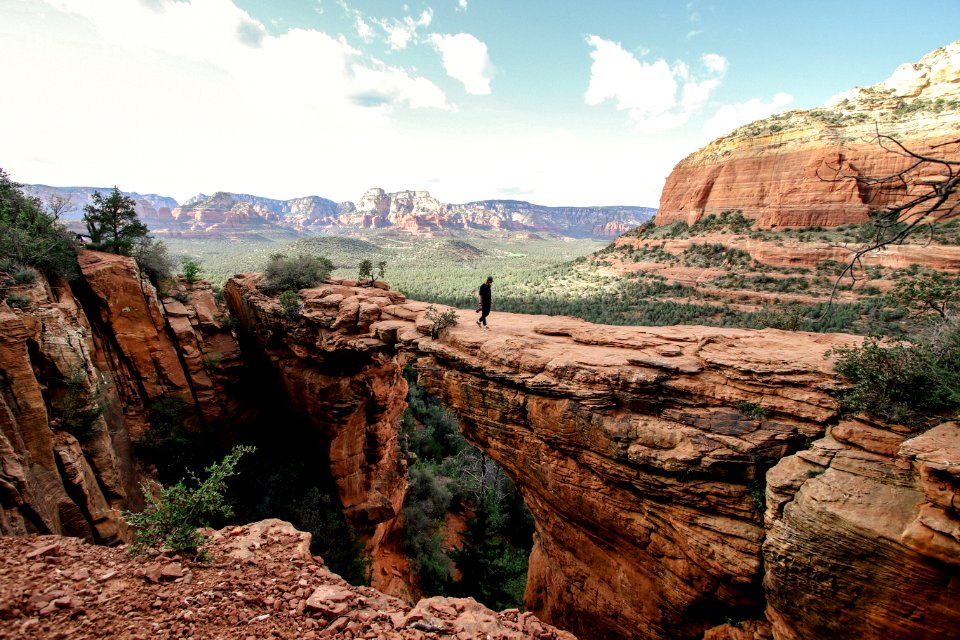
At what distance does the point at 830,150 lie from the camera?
132 ft

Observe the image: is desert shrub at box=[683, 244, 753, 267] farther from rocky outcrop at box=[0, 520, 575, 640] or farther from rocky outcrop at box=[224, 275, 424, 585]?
rocky outcrop at box=[0, 520, 575, 640]

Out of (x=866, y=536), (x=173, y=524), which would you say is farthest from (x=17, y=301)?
(x=866, y=536)

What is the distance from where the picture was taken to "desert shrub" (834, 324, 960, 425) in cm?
534

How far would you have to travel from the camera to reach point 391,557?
17141 millimetres

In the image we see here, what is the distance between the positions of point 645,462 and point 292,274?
48.7ft

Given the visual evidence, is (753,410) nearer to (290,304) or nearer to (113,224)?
(290,304)

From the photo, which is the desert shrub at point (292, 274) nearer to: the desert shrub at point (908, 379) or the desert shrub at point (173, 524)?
the desert shrub at point (173, 524)

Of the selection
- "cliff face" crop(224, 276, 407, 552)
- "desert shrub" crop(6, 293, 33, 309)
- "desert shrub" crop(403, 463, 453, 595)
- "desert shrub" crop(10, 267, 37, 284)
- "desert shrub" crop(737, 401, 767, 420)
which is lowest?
"desert shrub" crop(403, 463, 453, 595)

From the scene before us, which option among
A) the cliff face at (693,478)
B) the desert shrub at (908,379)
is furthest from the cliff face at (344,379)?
the desert shrub at (908,379)

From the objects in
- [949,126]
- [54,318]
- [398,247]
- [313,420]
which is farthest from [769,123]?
[398,247]

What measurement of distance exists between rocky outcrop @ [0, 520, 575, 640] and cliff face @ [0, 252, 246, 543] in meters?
2.13

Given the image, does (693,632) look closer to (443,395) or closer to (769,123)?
(443,395)

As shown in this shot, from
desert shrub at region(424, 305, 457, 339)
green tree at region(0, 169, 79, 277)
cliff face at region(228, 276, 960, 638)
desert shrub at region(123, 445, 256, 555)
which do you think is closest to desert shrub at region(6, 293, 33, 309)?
green tree at region(0, 169, 79, 277)

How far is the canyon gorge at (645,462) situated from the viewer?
515 cm
